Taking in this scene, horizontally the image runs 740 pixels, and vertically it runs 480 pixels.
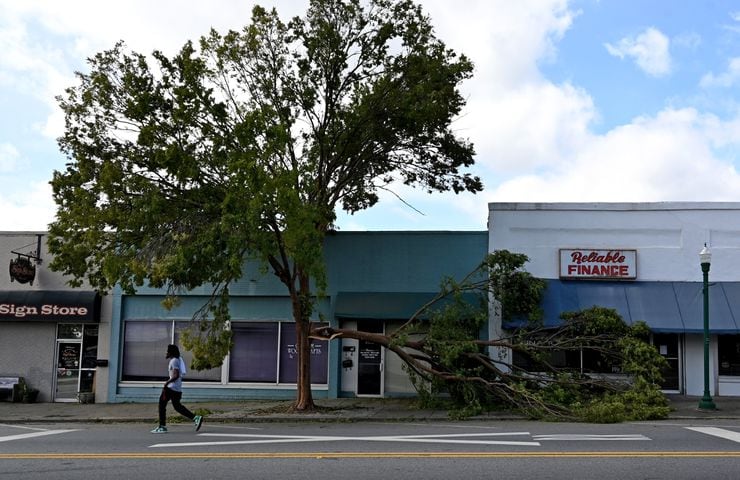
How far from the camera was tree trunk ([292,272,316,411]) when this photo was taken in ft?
56.9

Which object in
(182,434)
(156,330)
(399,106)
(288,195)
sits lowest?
(182,434)

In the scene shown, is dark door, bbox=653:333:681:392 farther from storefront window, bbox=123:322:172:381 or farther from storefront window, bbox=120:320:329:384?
storefront window, bbox=123:322:172:381

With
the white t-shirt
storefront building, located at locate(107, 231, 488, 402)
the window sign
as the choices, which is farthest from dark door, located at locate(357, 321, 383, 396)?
the white t-shirt

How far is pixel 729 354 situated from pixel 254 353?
13.4 metres

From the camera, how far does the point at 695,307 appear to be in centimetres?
1900

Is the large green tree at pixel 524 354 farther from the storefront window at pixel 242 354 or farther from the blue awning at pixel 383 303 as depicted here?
the storefront window at pixel 242 354

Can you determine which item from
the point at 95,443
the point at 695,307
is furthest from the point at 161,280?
the point at 695,307

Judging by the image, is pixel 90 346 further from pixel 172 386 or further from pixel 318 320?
pixel 172 386

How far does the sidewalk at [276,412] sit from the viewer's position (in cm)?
1612

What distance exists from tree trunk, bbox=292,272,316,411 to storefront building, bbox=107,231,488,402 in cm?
272

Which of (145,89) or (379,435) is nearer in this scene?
(379,435)

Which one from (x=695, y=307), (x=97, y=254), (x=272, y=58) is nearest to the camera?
(x=97, y=254)

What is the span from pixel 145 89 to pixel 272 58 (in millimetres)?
3126

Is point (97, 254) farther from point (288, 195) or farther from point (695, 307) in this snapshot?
point (695, 307)
